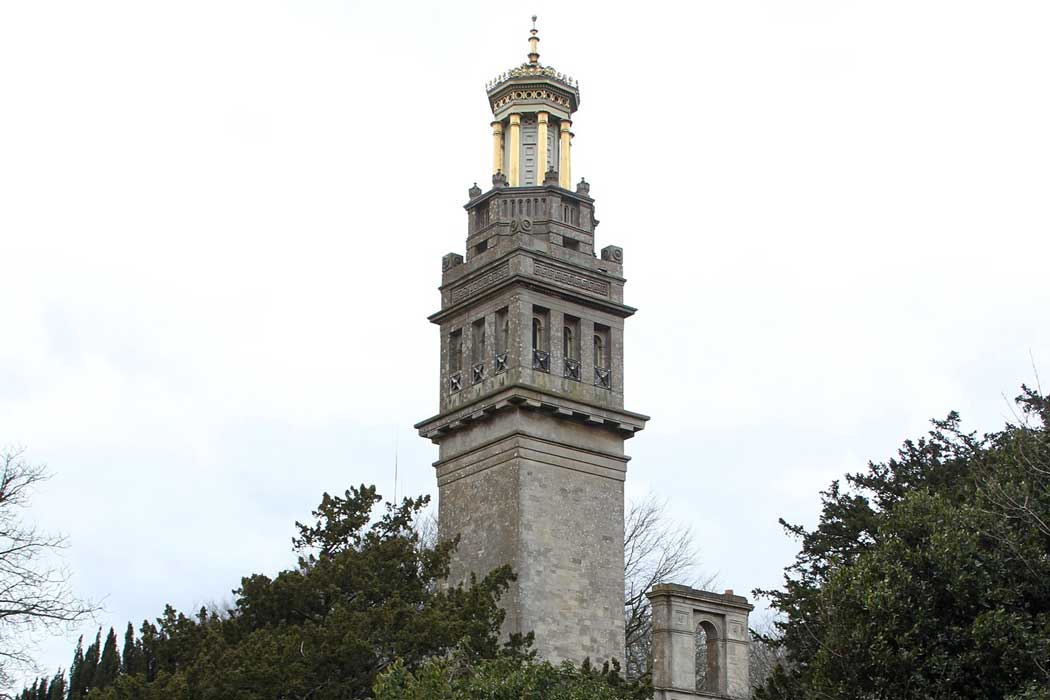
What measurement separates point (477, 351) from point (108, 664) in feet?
36.8

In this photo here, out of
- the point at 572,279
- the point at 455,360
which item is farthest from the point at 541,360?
the point at 455,360

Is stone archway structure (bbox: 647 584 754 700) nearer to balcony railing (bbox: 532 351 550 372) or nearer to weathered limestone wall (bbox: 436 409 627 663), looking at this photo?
weathered limestone wall (bbox: 436 409 627 663)

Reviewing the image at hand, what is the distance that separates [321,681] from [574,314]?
1549 centimetres

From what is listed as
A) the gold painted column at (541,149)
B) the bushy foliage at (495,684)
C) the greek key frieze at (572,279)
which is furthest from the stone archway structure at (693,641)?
the gold painted column at (541,149)

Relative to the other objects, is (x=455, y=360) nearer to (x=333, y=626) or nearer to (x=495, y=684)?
(x=333, y=626)

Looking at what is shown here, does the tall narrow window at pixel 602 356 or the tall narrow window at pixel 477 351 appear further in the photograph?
the tall narrow window at pixel 602 356

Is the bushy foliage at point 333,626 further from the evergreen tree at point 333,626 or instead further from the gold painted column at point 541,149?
the gold painted column at point 541,149

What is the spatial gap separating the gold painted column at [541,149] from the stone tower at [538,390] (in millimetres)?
36

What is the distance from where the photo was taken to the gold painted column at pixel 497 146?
4053 cm

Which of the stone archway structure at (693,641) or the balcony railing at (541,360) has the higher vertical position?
the balcony railing at (541,360)

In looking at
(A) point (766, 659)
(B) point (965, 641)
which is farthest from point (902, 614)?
(A) point (766, 659)

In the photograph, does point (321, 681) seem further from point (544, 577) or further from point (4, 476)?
point (544, 577)

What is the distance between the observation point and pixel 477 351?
38344 mm

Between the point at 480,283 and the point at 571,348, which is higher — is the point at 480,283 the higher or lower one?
the higher one
